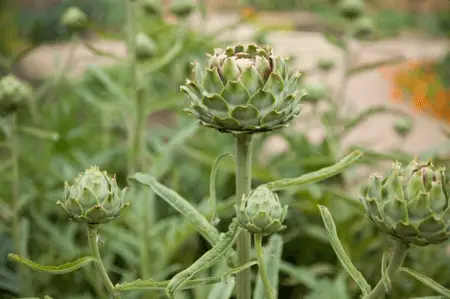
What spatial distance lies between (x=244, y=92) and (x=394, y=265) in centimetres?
20

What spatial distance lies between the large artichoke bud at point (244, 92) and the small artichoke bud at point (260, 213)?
→ 0.19ft

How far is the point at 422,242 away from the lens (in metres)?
0.48

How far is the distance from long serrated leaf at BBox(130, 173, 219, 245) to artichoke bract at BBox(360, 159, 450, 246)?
0.51 feet

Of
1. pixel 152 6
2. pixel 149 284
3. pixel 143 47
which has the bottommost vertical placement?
pixel 149 284

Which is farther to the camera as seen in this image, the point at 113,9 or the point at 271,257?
the point at 113,9

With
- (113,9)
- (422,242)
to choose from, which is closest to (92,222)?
(422,242)

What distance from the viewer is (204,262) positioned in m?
0.48

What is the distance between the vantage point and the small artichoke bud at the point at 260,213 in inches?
18.8

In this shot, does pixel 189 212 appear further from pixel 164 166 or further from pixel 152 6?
pixel 152 6

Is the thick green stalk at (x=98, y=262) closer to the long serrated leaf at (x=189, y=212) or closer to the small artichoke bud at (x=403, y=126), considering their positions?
the long serrated leaf at (x=189, y=212)

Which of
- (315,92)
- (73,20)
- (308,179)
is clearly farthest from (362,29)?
(308,179)

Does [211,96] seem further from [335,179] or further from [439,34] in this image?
[439,34]

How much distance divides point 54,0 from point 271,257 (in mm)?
4298

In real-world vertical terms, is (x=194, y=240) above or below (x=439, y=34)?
below
